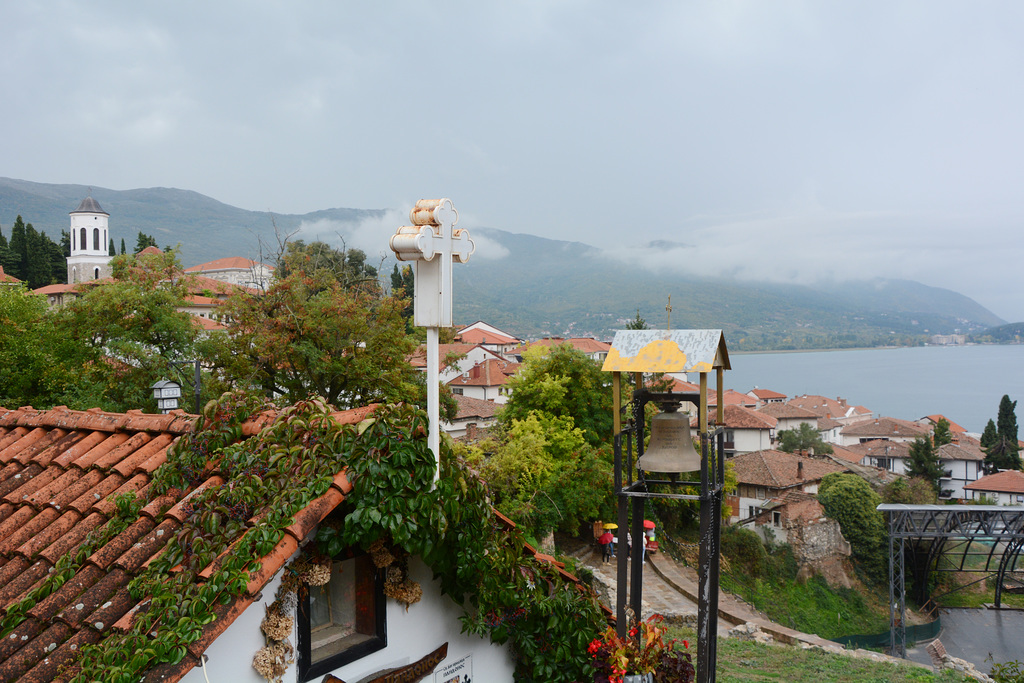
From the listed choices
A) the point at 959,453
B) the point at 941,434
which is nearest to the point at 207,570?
the point at 941,434

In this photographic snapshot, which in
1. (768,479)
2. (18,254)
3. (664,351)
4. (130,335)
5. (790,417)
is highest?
(18,254)

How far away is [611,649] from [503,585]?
1167 mm

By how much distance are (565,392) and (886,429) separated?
2841 inches

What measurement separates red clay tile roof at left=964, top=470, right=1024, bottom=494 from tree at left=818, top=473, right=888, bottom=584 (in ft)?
73.9

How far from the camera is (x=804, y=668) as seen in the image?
1426 centimetres

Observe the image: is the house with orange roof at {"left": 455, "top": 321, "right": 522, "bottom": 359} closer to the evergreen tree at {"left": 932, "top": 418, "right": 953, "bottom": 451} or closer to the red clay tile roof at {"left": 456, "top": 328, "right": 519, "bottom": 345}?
the red clay tile roof at {"left": 456, "top": 328, "right": 519, "bottom": 345}

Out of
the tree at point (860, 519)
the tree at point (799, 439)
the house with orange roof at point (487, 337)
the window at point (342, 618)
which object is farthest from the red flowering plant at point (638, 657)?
the house with orange roof at point (487, 337)

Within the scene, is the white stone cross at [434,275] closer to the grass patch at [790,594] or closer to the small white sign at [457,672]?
the small white sign at [457,672]

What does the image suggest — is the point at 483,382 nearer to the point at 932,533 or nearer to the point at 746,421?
the point at 746,421

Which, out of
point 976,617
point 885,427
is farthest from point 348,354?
point 885,427

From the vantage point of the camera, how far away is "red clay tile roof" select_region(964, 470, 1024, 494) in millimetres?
50562

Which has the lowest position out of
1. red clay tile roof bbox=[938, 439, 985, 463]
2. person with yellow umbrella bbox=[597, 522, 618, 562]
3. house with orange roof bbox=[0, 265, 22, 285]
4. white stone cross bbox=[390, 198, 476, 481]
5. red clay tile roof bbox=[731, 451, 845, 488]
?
red clay tile roof bbox=[938, 439, 985, 463]

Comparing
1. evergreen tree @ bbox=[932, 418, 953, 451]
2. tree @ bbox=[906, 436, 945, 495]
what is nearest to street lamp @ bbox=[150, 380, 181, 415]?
tree @ bbox=[906, 436, 945, 495]

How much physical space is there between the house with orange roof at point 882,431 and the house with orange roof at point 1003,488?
89.1 feet
